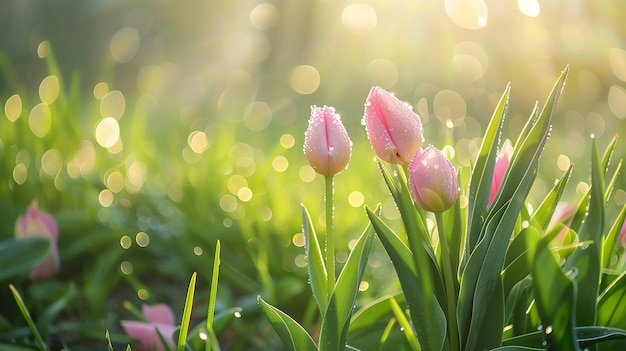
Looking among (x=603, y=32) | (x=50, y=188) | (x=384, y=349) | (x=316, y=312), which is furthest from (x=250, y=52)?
(x=384, y=349)

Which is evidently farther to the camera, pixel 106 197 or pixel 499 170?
pixel 106 197

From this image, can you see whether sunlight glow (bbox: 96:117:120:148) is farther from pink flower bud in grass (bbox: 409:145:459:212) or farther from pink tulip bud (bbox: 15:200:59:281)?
pink flower bud in grass (bbox: 409:145:459:212)

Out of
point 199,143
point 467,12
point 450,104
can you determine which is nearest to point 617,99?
point 467,12

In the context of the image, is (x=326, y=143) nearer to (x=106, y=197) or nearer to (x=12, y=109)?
(x=106, y=197)

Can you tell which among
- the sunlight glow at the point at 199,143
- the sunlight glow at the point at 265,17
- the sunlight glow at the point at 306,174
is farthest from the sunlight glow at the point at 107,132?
the sunlight glow at the point at 265,17

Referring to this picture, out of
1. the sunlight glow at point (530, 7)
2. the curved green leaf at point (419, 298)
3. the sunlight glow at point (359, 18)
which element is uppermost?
the sunlight glow at point (359, 18)

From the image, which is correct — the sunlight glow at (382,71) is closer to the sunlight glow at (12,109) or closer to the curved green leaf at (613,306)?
the sunlight glow at (12,109)

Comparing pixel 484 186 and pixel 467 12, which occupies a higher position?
pixel 467 12

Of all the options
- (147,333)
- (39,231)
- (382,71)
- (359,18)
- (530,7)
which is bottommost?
(147,333)
